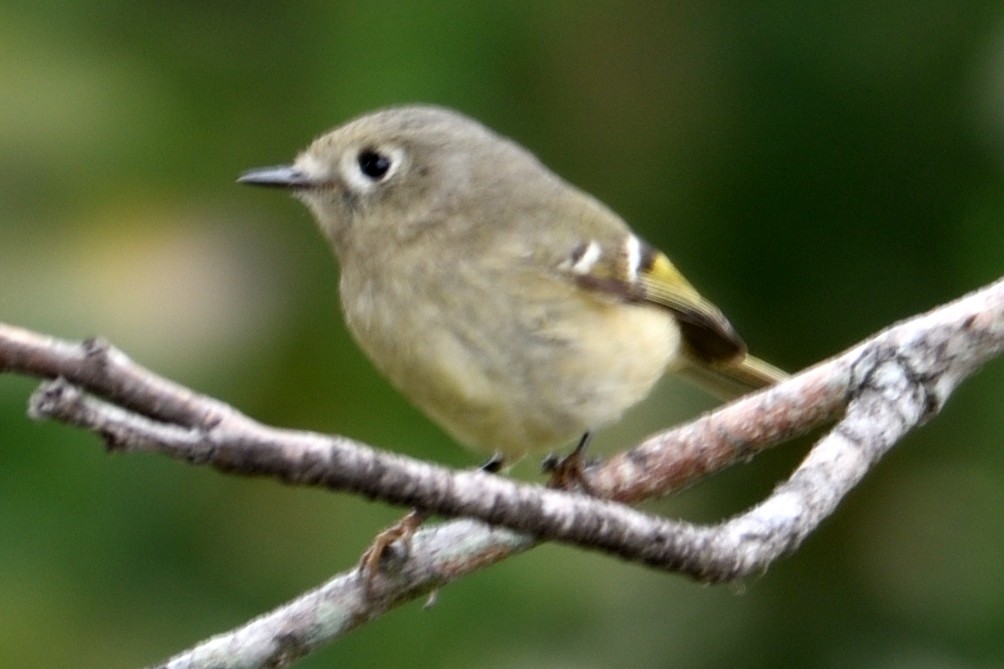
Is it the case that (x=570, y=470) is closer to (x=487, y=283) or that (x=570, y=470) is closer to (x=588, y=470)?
(x=588, y=470)

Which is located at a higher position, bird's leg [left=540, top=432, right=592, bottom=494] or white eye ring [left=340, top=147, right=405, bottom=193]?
white eye ring [left=340, top=147, right=405, bottom=193]

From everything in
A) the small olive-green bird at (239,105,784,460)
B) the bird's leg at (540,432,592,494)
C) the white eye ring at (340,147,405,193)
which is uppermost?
the white eye ring at (340,147,405,193)

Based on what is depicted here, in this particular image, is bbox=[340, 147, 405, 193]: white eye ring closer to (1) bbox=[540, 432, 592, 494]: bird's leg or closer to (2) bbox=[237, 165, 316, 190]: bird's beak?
(2) bbox=[237, 165, 316, 190]: bird's beak

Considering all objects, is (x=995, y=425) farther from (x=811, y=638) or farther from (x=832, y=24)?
(x=832, y=24)

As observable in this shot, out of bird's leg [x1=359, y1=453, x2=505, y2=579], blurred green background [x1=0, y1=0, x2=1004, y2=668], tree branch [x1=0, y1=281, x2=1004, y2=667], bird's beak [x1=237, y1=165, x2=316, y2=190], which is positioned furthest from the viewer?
blurred green background [x1=0, y1=0, x2=1004, y2=668]

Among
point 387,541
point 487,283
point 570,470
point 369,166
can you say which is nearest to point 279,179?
point 369,166

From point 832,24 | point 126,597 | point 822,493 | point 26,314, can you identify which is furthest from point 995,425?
point 26,314

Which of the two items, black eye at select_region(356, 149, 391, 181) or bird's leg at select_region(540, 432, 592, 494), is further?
black eye at select_region(356, 149, 391, 181)

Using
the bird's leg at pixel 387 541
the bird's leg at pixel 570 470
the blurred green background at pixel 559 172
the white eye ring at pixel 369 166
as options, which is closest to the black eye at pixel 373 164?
the white eye ring at pixel 369 166

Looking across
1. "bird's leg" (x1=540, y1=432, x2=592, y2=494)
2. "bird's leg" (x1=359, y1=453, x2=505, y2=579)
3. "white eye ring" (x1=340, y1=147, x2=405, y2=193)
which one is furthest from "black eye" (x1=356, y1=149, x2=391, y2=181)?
"bird's leg" (x1=359, y1=453, x2=505, y2=579)
